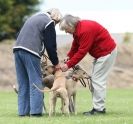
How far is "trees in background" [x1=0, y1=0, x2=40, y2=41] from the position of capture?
39.1m

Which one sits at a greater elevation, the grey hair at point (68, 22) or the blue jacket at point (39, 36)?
the grey hair at point (68, 22)

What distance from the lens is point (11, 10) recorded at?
39.5 m

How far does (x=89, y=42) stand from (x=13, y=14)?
1030 inches

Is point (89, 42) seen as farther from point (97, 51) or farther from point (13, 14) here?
point (13, 14)

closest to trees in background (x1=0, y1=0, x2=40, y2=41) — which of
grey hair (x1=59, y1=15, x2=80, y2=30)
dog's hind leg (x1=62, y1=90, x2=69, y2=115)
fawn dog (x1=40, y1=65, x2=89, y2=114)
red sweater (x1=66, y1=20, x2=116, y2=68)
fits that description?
fawn dog (x1=40, y1=65, x2=89, y2=114)

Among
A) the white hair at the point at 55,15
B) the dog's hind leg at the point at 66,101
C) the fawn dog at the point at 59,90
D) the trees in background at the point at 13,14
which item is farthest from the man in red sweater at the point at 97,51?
the trees in background at the point at 13,14

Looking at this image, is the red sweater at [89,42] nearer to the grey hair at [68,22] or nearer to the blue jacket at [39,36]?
the grey hair at [68,22]

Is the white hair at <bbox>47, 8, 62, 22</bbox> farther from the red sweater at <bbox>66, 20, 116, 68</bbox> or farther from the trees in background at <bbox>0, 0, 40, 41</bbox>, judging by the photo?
the trees in background at <bbox>0, 0, 40, 41</bbox>

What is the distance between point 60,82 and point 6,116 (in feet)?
4.52

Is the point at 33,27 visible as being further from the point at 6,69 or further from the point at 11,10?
the point at 11,10

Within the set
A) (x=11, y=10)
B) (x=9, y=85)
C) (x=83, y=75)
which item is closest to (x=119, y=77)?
(x=9, y=85)

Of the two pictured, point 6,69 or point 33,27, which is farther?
point 6,69

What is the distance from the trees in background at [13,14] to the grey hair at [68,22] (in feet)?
82.7

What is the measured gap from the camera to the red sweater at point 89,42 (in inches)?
543
